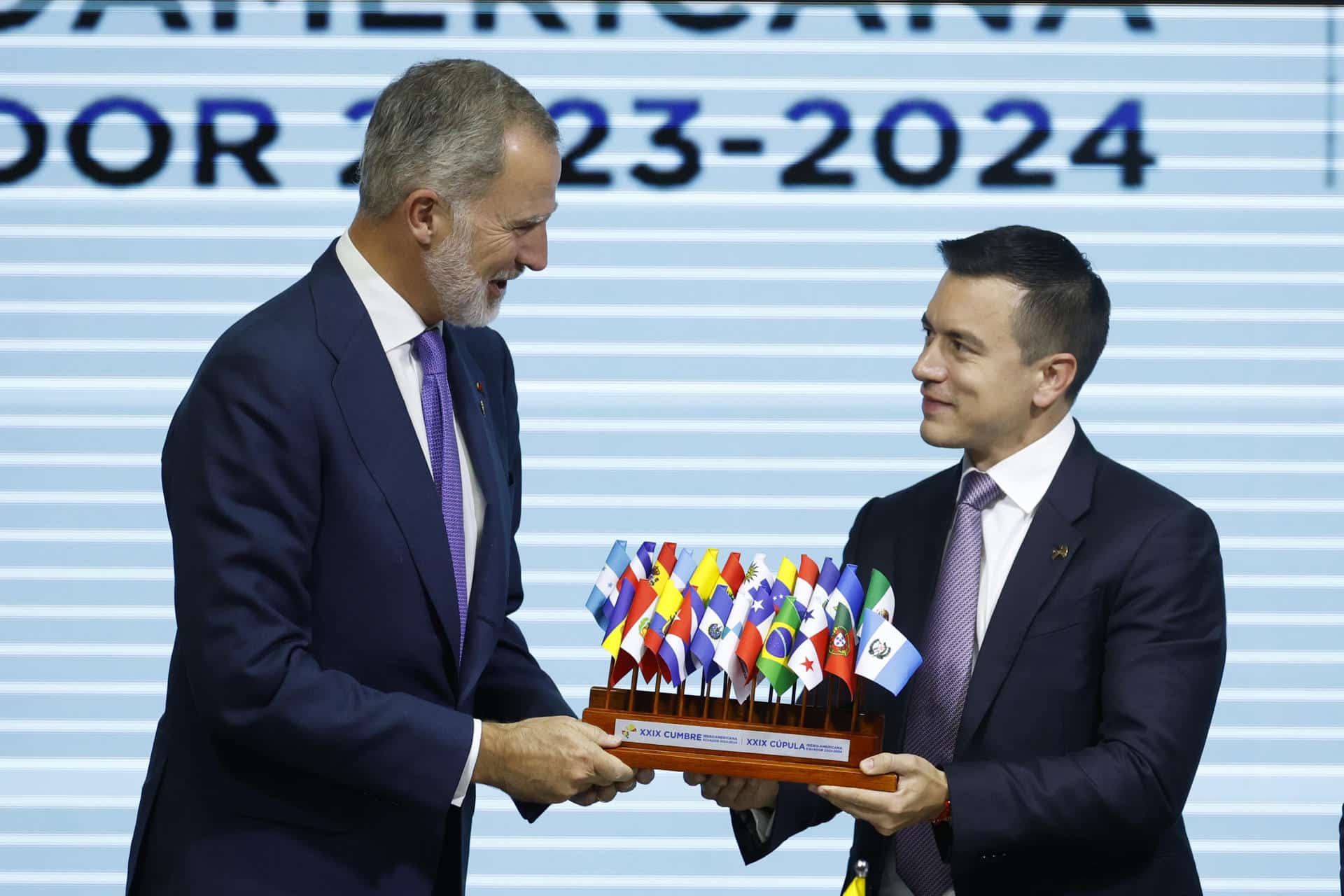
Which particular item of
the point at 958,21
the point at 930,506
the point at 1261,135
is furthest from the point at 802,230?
the point at 930,506

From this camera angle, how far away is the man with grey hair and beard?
235 cm

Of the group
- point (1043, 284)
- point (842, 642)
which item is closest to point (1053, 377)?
point (1043, 284)

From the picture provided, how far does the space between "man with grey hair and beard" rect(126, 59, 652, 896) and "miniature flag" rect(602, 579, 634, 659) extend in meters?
0.13

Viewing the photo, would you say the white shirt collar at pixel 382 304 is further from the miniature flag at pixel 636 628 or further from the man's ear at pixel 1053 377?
the man's ear at pixel 1053 377

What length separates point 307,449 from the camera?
2.38 metres

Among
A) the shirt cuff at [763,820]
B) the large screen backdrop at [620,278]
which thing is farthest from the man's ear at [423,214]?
the large screen backdrop at [620,278]

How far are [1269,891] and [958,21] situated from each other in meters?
2.57

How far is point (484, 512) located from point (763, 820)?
2.30 ft

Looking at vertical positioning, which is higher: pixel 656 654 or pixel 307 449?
pixel 307 449

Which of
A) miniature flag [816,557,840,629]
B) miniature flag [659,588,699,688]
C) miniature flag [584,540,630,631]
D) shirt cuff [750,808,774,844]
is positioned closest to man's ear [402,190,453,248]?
miniature flag [584,540,630,631]

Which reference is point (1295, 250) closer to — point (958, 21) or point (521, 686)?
point (958, 21)

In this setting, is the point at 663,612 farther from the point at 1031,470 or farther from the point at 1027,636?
the point at 1031,470

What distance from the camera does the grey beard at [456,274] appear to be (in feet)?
8.38

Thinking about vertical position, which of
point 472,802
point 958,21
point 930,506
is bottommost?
point 472,802
